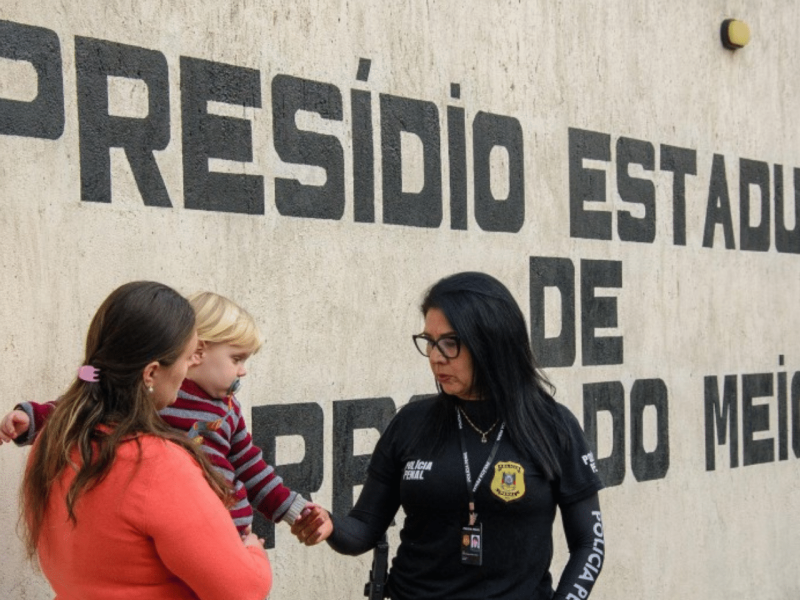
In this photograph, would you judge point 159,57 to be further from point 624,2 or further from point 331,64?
point 624,2

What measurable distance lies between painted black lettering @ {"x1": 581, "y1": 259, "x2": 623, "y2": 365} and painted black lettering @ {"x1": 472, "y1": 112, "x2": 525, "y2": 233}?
60 cm

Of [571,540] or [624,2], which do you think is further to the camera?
[624,2]

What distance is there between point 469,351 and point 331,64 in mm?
2046

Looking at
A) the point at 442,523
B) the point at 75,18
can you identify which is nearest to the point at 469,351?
the point at 442,523

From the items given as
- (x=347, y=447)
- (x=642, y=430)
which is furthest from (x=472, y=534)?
(x=642, y=430)

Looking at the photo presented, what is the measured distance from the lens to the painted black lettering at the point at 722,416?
7047 millimetres

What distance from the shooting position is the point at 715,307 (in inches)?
281

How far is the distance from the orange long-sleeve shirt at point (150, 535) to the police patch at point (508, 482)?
0.89m

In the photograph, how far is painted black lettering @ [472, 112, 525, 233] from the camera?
565 centimetres

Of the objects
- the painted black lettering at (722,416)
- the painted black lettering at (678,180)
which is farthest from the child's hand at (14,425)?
the painted black lettering at (722,416)

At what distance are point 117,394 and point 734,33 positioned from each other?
550cm

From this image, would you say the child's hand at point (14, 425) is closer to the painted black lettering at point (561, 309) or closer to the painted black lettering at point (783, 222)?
the painted black lettering at point (561, 309)

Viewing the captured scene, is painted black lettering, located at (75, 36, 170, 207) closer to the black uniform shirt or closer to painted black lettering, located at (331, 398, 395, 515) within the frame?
painted black lettering, located at (331, 398, 395, 515)

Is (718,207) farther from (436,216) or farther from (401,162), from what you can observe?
(401,162)
